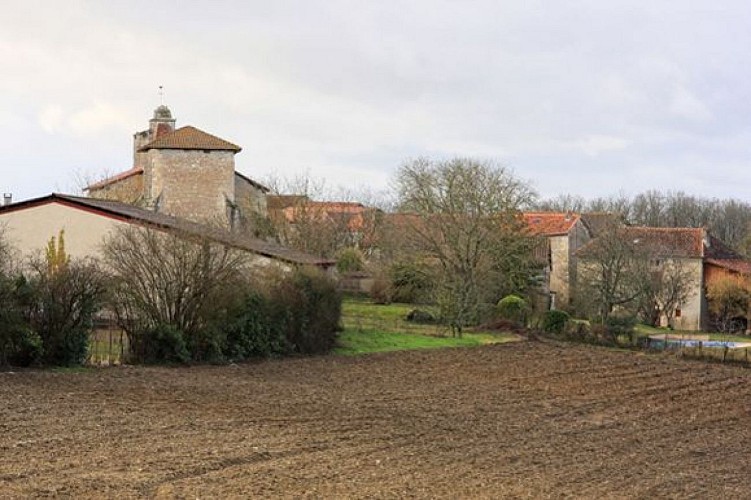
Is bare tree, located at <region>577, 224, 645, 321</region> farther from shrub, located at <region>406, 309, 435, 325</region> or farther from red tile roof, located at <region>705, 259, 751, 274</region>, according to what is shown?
shrub, located at <region>406, 309, 435, 325</region>

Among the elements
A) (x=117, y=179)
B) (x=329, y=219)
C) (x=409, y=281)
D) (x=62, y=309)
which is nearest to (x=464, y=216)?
(x=409, y=281)

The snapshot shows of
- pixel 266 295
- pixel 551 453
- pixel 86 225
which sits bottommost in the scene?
pixel 551 453

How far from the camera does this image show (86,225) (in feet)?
107

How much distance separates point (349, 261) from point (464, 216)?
35.5 feet

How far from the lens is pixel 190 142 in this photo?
2104 inches

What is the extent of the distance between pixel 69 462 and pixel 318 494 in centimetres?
321

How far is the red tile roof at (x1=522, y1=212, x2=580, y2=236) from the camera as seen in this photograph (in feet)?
215

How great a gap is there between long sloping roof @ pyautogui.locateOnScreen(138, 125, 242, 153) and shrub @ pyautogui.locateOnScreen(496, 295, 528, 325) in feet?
56.3

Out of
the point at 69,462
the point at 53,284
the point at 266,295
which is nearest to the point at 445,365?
the point at 266,295

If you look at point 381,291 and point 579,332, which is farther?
point 381,291

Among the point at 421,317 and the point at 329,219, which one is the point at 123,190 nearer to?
the point at 329,219

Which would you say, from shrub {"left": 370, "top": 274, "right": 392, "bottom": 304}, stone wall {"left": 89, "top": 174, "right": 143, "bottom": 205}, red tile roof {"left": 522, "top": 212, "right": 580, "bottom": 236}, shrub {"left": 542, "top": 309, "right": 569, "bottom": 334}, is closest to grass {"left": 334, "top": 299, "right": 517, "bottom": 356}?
shrub {"left": 542, "top": 309, "right": 569, "bottom": 334}

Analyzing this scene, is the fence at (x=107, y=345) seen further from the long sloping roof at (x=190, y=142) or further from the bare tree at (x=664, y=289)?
the bare tree at (x=664, y=289)

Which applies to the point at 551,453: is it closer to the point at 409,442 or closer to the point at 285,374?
the point at 409,442
